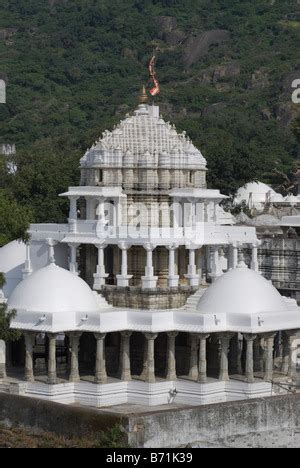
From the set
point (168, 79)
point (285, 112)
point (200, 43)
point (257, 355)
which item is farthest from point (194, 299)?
point (200, 43)

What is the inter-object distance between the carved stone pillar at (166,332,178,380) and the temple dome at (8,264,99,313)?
236cm

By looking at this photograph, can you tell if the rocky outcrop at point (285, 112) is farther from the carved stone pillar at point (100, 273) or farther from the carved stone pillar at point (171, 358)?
the carved stone pillar at point (171, 358)

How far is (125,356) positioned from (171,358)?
4.30ft

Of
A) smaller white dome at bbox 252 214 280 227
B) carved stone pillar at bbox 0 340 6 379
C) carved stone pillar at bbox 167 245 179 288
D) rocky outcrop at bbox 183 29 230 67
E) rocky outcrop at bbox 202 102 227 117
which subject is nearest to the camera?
carved stone pillar at bbox 0 340 6 379

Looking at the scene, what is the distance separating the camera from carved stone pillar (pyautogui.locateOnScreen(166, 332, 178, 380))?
5188cm

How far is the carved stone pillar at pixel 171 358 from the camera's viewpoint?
51.9m

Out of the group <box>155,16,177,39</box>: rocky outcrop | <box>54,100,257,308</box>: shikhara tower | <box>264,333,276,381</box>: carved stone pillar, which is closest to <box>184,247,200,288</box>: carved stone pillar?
<box>54,100,257,308</box>: shikhara tower

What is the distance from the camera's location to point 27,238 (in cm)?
5669

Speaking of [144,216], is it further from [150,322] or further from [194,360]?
[194,360]

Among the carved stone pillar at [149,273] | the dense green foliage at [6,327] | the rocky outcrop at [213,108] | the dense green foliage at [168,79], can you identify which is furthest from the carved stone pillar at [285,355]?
the rocky outcrop at [213,108]

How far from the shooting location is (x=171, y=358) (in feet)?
170

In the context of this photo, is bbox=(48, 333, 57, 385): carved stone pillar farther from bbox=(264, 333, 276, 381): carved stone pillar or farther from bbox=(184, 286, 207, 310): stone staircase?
bbox=(264, 333, 276, 381): carved stone pillar

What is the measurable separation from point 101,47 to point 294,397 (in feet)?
475

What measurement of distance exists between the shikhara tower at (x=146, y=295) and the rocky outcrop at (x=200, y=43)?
122857mm
